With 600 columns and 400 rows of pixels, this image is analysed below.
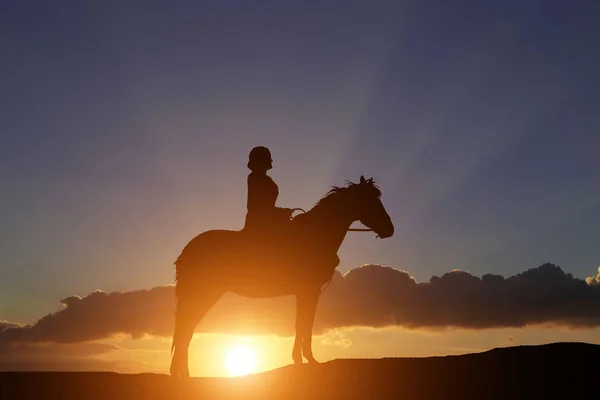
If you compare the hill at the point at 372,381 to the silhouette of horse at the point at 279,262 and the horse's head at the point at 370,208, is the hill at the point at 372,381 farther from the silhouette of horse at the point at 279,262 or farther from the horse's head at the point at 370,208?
the horse's head at the point at 370,208

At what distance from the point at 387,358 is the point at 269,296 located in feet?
10.8

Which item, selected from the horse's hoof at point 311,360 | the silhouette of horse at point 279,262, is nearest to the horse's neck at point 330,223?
the silhouette of horse at point 279,262

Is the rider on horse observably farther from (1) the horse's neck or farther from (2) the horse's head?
(2) the horse's head

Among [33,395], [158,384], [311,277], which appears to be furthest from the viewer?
A: [311,277]

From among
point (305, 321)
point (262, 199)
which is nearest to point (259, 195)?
point (262, 199)

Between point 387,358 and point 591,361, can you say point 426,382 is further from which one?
point 591,361

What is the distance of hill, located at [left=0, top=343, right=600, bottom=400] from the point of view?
12.3 m

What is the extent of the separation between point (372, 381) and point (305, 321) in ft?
6.88

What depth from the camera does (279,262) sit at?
14195mm

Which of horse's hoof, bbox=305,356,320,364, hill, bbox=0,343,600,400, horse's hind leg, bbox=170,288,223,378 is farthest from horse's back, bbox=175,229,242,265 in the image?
horse's hoof, bbox=305,356,320,364

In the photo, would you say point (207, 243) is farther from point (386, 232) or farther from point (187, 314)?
point (386, 232)

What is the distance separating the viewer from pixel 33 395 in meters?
12.3

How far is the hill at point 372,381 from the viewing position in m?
12.3

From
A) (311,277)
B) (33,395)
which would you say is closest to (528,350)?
(311,277)
